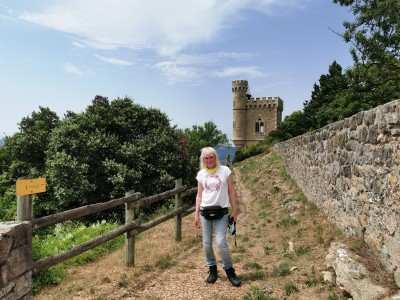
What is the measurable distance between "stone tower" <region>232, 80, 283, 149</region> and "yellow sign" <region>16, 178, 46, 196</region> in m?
55.2

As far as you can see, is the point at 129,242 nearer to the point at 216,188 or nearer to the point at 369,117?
the point at 216,188

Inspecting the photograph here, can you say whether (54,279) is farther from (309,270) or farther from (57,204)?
(57,204)

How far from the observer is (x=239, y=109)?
60.3 metres

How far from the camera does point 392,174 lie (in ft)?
13.9

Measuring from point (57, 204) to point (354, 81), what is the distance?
1515 centimetres

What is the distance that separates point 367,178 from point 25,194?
15.1ft

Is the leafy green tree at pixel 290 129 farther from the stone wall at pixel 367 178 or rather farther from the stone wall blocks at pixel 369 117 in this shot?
the stone wall blocks at pixel 369 117

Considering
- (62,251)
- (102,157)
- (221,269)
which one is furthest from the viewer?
(102,157)

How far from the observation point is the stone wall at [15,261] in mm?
3615

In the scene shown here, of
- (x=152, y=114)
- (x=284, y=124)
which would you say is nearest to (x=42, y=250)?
(x=152, y=114)

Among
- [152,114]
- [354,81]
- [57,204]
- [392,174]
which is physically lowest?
[57,204]

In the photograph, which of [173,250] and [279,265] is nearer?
[279,265]

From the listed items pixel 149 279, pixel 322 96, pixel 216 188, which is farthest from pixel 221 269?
pixel 322 96

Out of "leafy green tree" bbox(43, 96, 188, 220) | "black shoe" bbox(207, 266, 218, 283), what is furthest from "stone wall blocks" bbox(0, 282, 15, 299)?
"leafy green tree" bbox(43, 96, 188, 220)
